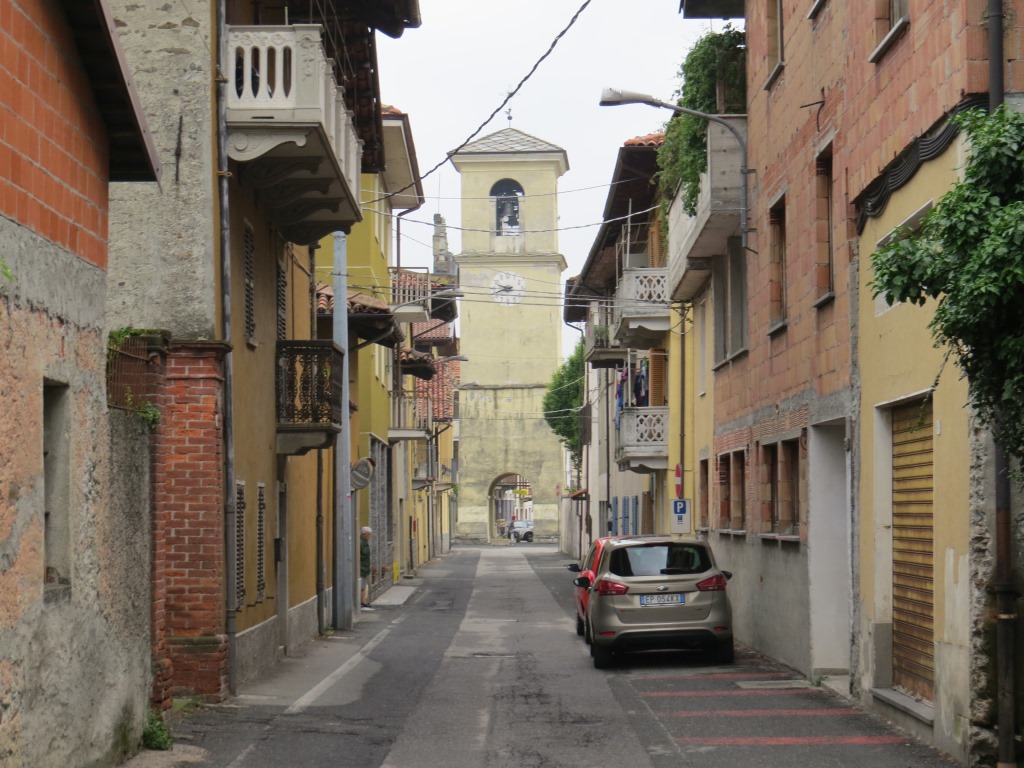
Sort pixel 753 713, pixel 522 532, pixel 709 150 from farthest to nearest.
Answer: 1. pixel 522 532
2. pixel 709 150
3. pixel 753 713

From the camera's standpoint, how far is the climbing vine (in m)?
22.5

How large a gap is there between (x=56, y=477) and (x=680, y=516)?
19.0m

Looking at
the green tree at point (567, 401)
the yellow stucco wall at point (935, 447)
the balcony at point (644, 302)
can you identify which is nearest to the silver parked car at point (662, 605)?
the yellow stucco wall at point (935, 447)

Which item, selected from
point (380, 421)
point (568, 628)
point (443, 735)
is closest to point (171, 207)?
point (443, 735)

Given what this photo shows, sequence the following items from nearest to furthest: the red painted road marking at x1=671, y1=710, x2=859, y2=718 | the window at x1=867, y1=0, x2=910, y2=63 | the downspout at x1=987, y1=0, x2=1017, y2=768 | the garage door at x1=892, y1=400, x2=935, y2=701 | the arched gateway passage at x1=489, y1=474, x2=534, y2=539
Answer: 1. the downspout at x1=987, y1=0, x2=1017, y2=768
2. the garage door at x1=892, y1=400, x2=935, y2=701
3. the window at x1=867, y1=0, x2=910, y2=63
4. the red painted road marking at x1=671, y1=710, x2=859, y2=718
5. the arched gateway passage at x1=489, y1=474, x2=534, y2=539

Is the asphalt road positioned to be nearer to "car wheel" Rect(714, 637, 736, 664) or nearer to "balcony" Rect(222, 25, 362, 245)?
"car wheel" Rect(714, 637, 736, 664)

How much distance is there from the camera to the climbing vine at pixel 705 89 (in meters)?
22.5

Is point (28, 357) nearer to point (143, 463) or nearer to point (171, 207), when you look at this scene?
point (143, 463)

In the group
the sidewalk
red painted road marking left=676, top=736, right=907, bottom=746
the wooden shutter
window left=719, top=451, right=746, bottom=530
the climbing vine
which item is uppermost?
the climbing vine

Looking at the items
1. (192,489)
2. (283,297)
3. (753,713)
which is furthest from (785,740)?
(283,297)

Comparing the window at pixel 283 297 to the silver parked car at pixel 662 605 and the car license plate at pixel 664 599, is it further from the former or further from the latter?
the car license plate at pixel 664 599

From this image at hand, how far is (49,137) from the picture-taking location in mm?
8906

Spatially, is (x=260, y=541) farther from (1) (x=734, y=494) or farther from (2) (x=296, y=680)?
(1) (x=734, y=494)

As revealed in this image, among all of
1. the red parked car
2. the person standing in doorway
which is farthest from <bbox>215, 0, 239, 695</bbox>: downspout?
the person standing in doorway
